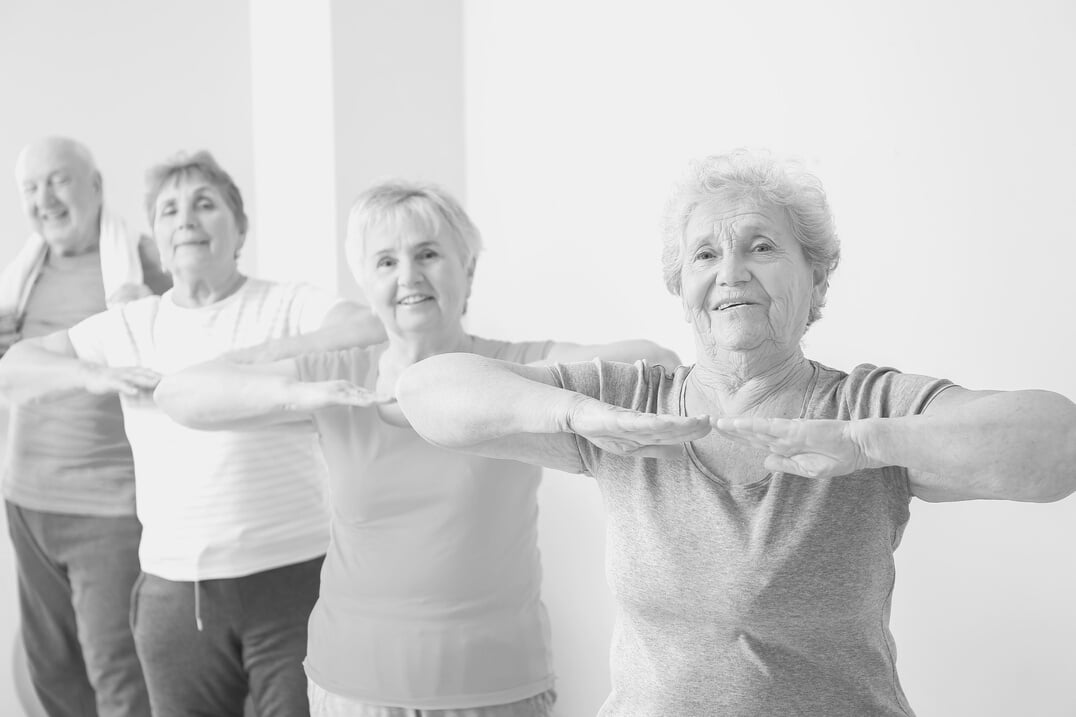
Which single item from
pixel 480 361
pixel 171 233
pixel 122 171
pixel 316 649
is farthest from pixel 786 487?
pixel 122 171

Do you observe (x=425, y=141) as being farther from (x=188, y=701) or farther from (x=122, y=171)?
(x=188, y=701)

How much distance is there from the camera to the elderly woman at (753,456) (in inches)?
42.9

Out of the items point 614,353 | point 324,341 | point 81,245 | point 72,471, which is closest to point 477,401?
point 614,353

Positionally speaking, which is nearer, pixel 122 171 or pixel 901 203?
pixel 901 203

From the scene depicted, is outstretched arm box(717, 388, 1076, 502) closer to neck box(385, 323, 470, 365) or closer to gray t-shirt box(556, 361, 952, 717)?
gray t-shirt box(556, 361, 952, 717)

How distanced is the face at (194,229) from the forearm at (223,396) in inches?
13.9

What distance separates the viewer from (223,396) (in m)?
1.84

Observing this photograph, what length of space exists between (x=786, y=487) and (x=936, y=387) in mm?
202

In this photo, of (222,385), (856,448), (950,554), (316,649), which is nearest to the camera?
(856,448)

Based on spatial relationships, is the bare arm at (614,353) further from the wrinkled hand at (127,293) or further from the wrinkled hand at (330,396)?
the wrinkled hand at (127,293)

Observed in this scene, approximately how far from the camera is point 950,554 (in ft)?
6.64

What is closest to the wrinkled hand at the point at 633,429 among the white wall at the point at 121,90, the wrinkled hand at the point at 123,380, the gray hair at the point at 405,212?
the gray hair at the point at 405,212

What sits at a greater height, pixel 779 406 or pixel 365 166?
pixel 365 166

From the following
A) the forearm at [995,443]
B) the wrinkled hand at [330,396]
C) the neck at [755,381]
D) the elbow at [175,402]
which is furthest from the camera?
the elbow at [175,402]
